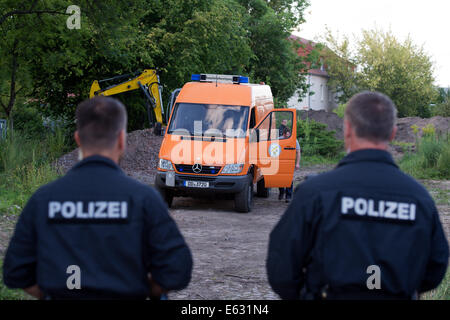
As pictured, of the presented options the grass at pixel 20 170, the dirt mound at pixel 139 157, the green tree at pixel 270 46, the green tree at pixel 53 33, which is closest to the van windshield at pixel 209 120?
the grass at pixel 20 170

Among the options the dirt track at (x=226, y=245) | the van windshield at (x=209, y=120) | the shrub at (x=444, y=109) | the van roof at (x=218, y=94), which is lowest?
the dirt track at (x=226, y=245)

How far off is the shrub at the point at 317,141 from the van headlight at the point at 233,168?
15.8 meters

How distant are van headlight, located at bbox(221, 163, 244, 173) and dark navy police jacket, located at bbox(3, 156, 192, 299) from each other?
28.6 ft

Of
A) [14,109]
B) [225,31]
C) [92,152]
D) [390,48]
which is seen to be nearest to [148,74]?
[225,31]

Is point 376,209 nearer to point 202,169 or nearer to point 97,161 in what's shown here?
point 97,161

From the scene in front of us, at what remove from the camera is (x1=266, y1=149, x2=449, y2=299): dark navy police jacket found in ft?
7.89

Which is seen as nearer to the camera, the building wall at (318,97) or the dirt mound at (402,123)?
the dirt mound at (402,123)

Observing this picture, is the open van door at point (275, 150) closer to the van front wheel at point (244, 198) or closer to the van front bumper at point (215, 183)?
the van front wheel at point (244, 198)

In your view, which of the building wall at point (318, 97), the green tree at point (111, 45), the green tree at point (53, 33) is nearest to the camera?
the green tree at point (53, 33)

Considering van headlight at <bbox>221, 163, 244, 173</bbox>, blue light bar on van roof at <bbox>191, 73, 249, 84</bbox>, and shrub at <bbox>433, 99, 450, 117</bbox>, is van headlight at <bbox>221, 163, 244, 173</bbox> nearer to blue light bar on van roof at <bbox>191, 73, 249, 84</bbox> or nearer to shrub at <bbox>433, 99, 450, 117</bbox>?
blue light bar on van roof at <bbox>191, 73, 249, 84</bbox>

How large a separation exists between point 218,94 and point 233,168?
1.96 m

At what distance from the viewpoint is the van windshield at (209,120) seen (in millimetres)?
11828

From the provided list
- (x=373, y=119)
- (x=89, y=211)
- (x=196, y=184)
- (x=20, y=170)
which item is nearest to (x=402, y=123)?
(x=196, y=184)

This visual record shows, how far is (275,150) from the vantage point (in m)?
Answer: 11.9
